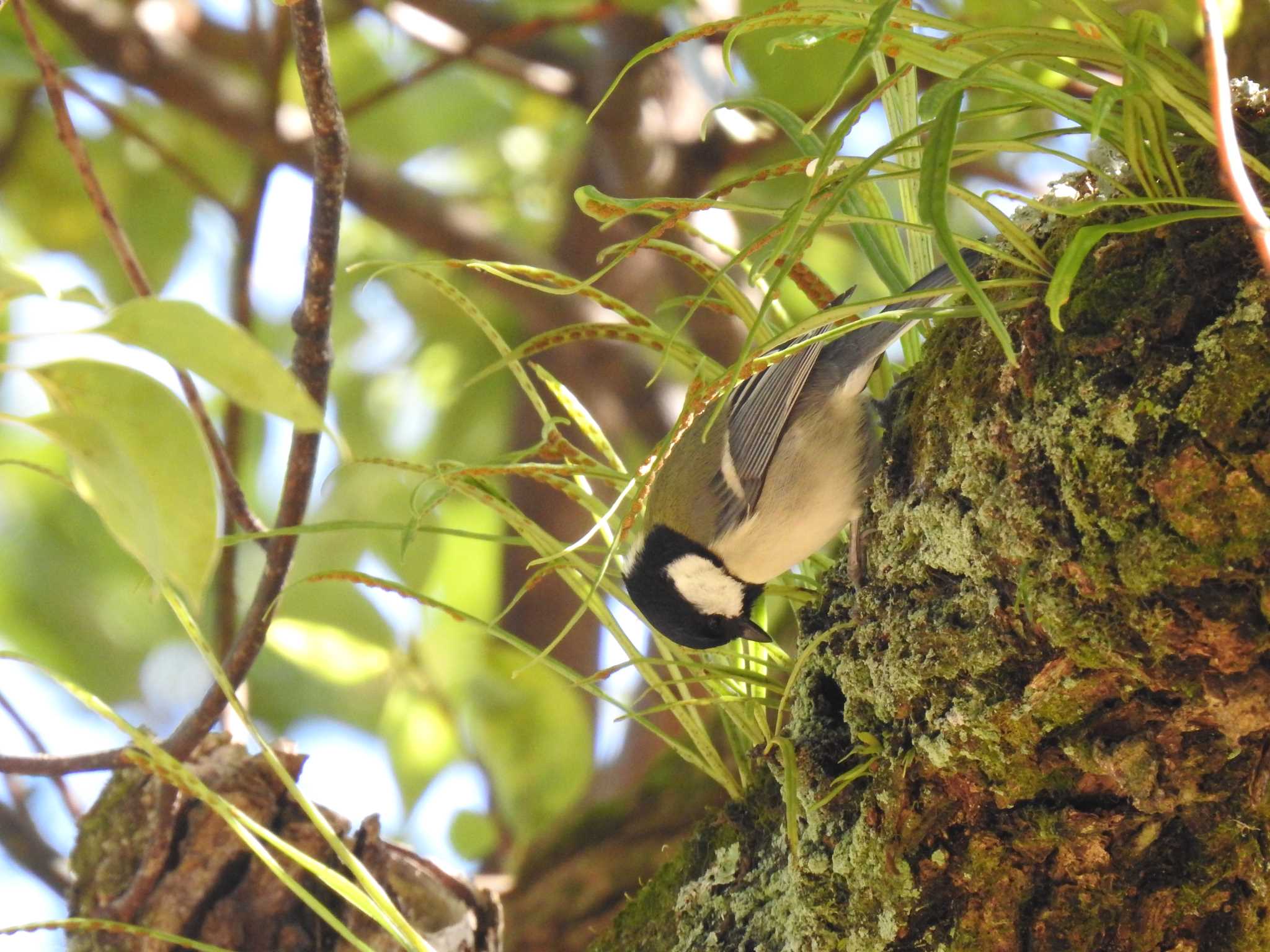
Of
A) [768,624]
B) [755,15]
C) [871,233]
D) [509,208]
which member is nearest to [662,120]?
[509,208]

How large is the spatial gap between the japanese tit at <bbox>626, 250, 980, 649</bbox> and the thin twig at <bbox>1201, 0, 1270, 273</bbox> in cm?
66

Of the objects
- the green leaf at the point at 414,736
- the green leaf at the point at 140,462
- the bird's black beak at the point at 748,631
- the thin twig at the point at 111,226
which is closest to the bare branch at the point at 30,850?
the green leaf at the point at 414,736

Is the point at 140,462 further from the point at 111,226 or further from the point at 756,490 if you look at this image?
the point at 756,490

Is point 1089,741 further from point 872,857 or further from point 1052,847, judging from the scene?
point 872,857

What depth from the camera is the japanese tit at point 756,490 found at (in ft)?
5.49

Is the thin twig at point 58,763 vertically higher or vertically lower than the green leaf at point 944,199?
higher

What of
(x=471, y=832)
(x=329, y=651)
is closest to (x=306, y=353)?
(x=329, y=651)

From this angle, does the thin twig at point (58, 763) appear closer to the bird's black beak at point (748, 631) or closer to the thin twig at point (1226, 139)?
the bird's black beak at point (748, 631)

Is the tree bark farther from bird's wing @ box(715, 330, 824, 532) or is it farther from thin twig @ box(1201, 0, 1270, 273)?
thin twig @ box(1201, 0, 1270, 273)

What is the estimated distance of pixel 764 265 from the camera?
3.11 ft

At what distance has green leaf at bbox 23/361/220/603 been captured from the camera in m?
0.64

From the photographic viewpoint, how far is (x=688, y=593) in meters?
1.92

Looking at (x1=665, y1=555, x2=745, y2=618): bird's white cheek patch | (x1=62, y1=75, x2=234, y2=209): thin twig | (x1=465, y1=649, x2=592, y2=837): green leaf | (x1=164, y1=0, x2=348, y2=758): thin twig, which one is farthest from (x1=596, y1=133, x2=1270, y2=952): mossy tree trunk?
(x1=62, y1=75, x2=234, y2=209): thin twig

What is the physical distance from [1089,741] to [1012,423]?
0.29 metres
